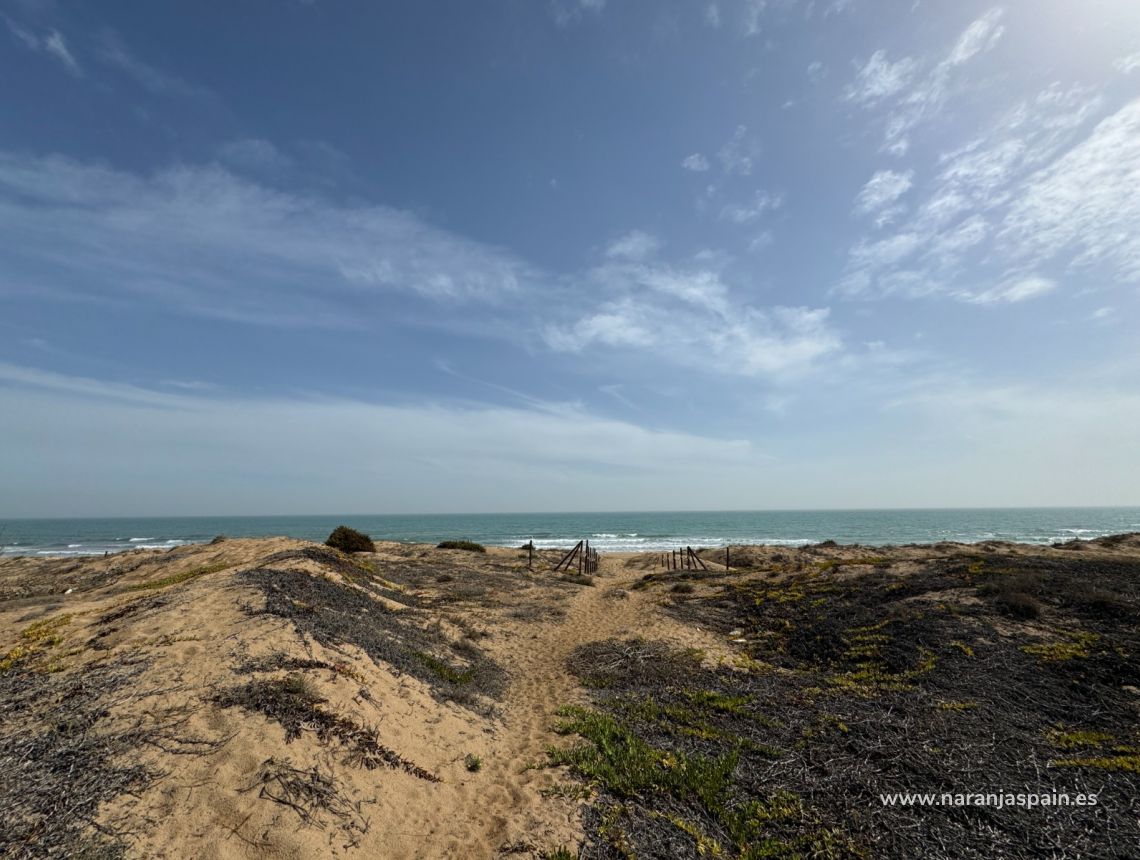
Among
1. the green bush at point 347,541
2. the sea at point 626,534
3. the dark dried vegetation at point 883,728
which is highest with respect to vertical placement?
the green bush at point 347,541

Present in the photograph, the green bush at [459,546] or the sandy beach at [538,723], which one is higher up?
the sandy beach at [538,723]

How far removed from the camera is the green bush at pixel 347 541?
109ft

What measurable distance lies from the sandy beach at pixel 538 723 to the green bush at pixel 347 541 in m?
15.8

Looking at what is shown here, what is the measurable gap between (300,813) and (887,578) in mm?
22907

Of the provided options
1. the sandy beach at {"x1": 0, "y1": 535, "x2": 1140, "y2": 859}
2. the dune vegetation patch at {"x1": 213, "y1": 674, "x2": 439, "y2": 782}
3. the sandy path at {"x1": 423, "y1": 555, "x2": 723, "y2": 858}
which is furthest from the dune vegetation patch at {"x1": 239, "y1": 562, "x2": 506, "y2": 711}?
the dune vegetation patch at {"x1": 213, "y1": 674, "x2": 439, "y2": 782}

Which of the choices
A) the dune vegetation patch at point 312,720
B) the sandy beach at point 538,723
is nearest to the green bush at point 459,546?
the sandy beach at point 538,723

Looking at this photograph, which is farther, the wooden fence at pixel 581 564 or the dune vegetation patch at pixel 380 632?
the wooden fence at pixel 581 564

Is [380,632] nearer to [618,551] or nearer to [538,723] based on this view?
[538,723]

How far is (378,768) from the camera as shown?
304 inches

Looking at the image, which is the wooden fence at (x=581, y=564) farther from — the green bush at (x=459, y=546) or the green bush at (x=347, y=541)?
the green bush at (x=347, y=541)

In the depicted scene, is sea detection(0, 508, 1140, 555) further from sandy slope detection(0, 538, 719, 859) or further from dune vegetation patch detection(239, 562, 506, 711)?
sandy slope detection(0, 538, 719, 859)

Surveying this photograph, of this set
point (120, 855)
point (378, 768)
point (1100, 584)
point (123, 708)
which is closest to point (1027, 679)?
point (1100, 584)

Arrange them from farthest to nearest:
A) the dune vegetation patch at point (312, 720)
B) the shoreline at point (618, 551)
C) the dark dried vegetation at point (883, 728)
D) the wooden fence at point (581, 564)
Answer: the shoreline at point (618, 551) < the wooden fence at point (581, 564) < the dune vegetation patch at point (312, 720) < the dark dried vegetation at point (883, 728)

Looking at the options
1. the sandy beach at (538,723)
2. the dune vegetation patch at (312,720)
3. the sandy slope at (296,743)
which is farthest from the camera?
the dune vegetation patch at (312,720)
